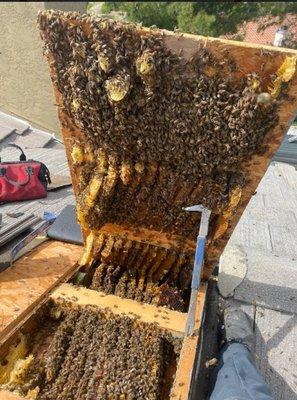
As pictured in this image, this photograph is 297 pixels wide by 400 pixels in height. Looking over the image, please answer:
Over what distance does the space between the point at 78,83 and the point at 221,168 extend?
1.01 metres

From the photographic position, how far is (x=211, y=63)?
78.9 inches

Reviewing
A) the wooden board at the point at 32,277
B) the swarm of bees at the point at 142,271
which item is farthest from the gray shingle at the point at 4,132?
the swarm of bees at the point at 142,271

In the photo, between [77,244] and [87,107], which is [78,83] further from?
[77,244]

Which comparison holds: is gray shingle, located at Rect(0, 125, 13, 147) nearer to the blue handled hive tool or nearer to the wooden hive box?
the wooden hive box

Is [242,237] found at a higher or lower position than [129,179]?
lower

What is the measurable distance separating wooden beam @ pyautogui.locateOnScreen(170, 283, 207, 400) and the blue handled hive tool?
58mm

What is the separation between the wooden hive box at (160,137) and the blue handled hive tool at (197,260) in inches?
4.2

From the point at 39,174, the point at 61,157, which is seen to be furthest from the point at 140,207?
the point at 61,157

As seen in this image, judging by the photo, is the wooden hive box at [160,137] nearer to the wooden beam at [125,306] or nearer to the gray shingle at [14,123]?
the wooden beam at [125,306]

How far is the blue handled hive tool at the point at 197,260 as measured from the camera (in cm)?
240

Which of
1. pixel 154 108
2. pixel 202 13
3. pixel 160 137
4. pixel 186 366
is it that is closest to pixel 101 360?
pixel 186 366

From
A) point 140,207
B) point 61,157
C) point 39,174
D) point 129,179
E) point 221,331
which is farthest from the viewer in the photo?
point 61,157

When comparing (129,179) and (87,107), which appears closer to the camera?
(87,107)

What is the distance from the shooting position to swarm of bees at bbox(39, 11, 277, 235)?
2.03 metres
